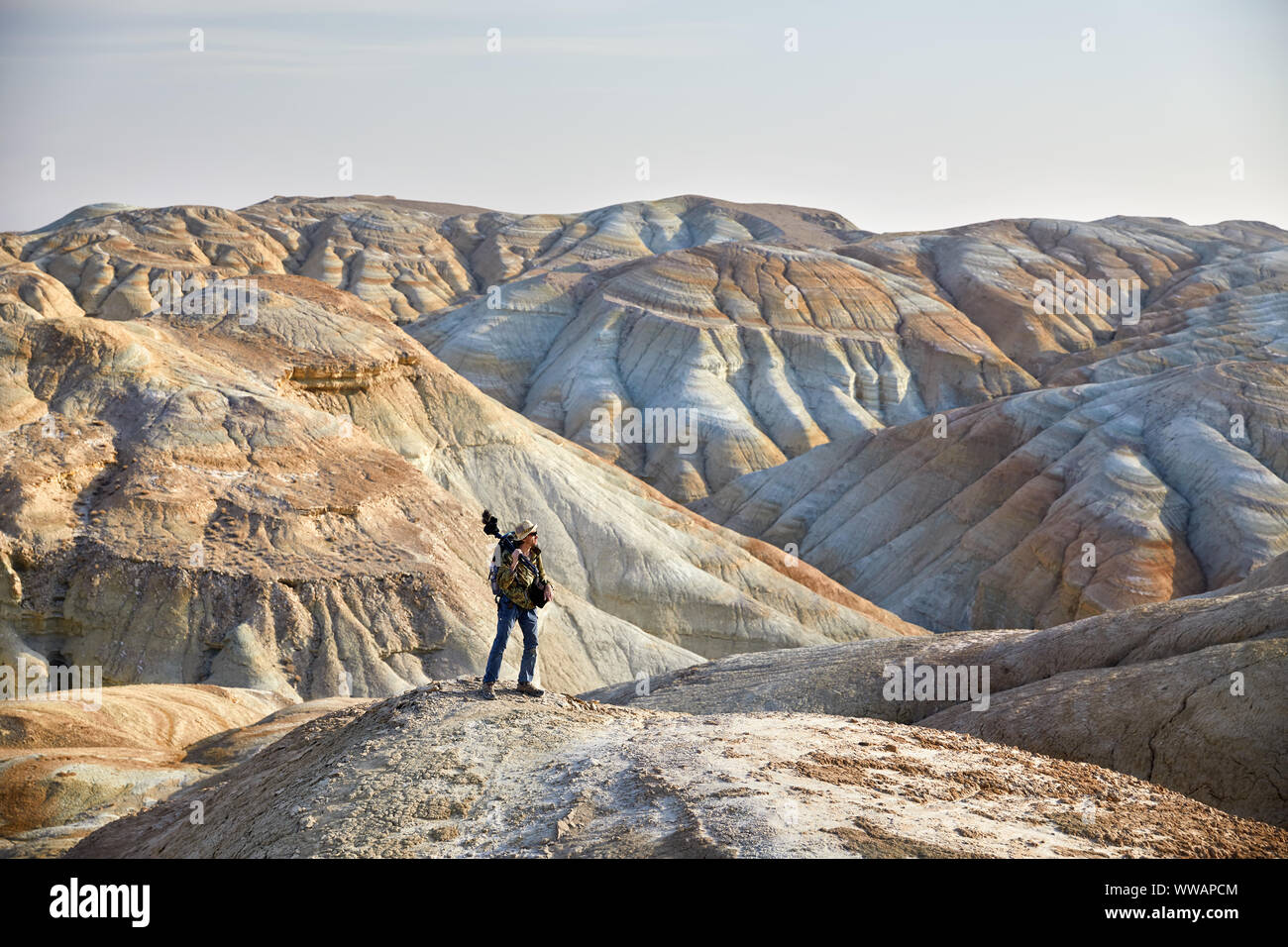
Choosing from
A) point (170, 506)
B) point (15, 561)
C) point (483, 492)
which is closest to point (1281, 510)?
point (483, 492)

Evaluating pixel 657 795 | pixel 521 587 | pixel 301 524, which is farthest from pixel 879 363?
pixel 657 795

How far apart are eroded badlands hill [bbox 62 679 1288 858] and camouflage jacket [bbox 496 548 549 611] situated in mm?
1189

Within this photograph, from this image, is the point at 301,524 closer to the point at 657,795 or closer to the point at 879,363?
the point at 657,795

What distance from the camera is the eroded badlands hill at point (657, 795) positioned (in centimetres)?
832

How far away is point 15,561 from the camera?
84.0 feet

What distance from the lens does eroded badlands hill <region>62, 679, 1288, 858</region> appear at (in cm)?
832

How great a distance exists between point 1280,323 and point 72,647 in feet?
234

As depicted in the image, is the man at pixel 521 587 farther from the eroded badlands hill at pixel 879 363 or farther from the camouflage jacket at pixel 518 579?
the eroded badlands hill at pixel 879 363

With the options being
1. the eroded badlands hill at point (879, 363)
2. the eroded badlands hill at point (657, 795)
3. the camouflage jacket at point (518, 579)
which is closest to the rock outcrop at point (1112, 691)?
the eroded badlands hill at point (657, 795)

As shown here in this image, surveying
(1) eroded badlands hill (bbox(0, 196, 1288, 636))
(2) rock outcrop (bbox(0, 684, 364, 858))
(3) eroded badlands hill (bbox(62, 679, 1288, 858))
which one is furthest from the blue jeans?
(1) eroded badlands hill (bbox(0, 196, 1288, 636))

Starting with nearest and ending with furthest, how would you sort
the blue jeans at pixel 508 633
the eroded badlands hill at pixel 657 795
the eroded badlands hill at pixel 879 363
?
the eroded badlands hill at pixel 657 795, the blue jeans at pixel 508 633, the eroded badlands hill at pixel 879 363

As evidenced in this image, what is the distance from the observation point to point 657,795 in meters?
8.98

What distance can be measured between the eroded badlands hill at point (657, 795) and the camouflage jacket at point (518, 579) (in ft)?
3.90

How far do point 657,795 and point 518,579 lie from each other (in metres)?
2.66
